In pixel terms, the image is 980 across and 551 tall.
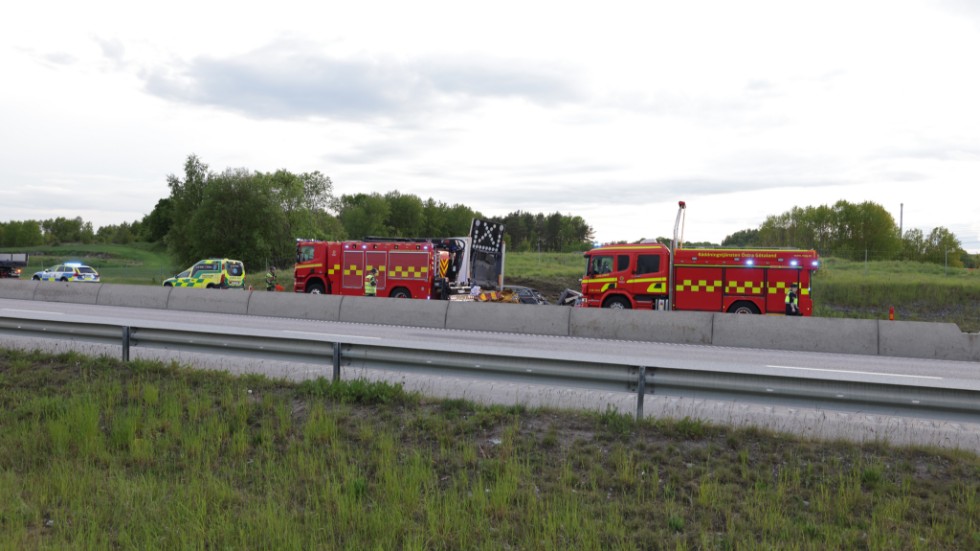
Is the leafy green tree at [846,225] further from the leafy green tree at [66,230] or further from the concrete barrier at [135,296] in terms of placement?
the leafy green tree at [66,230]

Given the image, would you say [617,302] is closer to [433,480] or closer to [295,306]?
[295,306]

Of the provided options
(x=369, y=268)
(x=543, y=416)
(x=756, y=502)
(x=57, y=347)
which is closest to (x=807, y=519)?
(x=756, y=502)

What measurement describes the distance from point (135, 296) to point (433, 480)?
994 inches

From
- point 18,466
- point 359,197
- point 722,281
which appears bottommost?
point 18,466

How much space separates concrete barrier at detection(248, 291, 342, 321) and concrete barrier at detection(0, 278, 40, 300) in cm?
1279

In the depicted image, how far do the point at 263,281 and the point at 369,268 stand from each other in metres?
21.5

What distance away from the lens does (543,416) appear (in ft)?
25.8

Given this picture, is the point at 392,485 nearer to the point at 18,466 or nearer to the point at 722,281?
the point at 18,466

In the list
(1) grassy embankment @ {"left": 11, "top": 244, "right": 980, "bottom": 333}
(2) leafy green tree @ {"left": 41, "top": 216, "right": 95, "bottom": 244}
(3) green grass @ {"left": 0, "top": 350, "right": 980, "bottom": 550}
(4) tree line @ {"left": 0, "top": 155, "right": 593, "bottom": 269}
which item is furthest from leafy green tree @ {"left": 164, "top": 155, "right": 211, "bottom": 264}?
(2) leafy green tree @ {"left": 41, "top": 216, "right": 95, "bottom": 244}

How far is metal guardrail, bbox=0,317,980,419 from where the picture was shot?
6.74m

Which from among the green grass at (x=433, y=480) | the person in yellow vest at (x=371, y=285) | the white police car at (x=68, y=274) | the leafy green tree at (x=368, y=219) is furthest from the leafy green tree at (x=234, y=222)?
the green grass at (x=433, y=480)

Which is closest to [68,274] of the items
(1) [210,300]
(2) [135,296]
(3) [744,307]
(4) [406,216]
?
(2) [135,296]

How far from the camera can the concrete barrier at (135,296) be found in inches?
1076

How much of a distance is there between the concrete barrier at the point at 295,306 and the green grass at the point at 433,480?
14.9 meters
